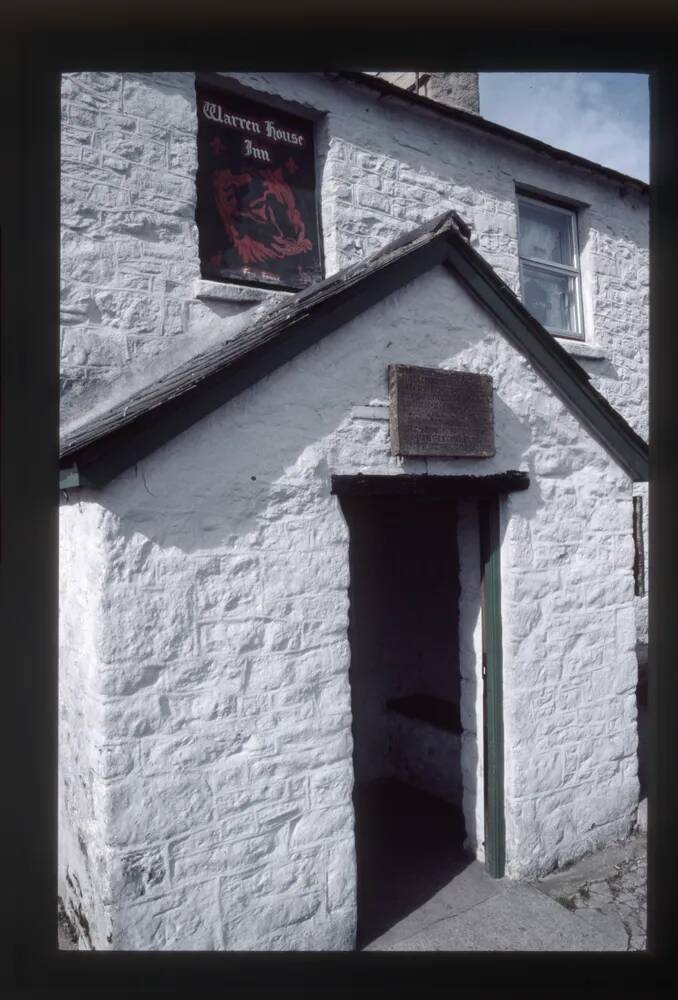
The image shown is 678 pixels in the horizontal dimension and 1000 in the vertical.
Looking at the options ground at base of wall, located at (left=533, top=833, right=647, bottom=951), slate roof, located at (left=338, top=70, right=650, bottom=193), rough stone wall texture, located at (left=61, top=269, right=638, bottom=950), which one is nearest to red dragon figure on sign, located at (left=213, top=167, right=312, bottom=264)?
slate roof, located at (left=338, top=70, right=650, bottom=193)

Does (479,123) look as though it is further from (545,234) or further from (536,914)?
(536,914)

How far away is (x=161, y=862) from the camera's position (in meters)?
2.86

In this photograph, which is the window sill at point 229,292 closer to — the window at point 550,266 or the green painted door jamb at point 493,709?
the green painted door jamb at point 493,709

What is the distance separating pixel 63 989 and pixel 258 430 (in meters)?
2.48

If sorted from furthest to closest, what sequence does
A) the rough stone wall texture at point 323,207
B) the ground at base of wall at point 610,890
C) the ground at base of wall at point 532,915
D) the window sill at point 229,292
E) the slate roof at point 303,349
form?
the window sill at point 229,292 → the rough stone wall texture at point 323,207 → the ground at base of wall at point 610,890 → the ground at base of wall at point 532,915 → the slate roof at point 303,349

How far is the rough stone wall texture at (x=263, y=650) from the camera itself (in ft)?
9.23

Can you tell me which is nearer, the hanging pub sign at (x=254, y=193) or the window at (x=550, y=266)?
the hanging pub sign at (x=254, y=193)

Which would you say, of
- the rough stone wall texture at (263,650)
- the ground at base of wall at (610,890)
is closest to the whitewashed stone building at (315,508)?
the rough stone wall texture at (263,650)

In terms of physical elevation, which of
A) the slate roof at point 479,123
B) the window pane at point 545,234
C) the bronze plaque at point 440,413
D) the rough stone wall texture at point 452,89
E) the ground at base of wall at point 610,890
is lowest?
the ground at base of wall at point 610,890

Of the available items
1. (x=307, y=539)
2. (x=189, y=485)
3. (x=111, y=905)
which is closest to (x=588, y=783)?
(x=307, y=539)

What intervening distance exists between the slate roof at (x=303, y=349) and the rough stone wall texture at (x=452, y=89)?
3.25 metres

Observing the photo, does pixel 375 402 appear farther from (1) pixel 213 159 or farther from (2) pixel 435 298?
(1) pixel 213 159

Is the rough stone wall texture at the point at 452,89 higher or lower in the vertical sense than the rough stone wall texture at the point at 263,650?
higher

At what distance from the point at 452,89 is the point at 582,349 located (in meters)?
2.78
